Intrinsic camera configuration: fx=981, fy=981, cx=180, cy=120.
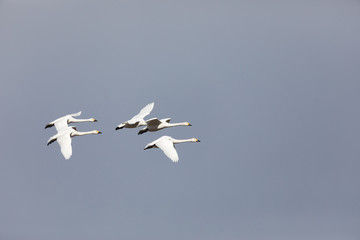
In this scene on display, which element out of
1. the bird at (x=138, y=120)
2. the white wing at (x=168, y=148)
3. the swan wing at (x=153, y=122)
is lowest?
the white wing at (x=168, y=148)

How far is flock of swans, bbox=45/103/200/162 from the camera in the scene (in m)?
52.2

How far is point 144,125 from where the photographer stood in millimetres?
56562

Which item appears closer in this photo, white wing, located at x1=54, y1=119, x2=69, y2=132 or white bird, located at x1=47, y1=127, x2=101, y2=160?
white bird, located at x1=47, y1=127, x2=101, y2=160

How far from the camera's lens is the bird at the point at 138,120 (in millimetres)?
55253

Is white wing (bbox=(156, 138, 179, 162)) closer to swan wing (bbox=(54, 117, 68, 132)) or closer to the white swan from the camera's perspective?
swan wing (bbox=(54, 117, 68, 132))

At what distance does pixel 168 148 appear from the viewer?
5275 cm

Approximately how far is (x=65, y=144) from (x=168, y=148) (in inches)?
217

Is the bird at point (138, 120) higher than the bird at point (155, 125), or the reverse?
the bird at point (138, 120)

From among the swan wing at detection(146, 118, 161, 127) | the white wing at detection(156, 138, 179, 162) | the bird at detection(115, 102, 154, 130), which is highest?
the bird at detection(115, 102, 154, 130)

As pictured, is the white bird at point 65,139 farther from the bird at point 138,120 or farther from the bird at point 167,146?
the bird at point 167,146

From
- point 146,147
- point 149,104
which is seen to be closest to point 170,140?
point 146,147

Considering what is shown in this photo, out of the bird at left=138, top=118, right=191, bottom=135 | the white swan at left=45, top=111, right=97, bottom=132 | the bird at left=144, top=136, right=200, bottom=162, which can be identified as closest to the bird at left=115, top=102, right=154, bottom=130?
the bird at left=138, top=118, right=191, bottom=135

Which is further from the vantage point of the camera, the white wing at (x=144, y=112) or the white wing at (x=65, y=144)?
the white wing at (x=144, y=112)

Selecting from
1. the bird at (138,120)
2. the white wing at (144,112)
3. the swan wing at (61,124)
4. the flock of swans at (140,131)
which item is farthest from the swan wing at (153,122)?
the swan wing at (61,124)
